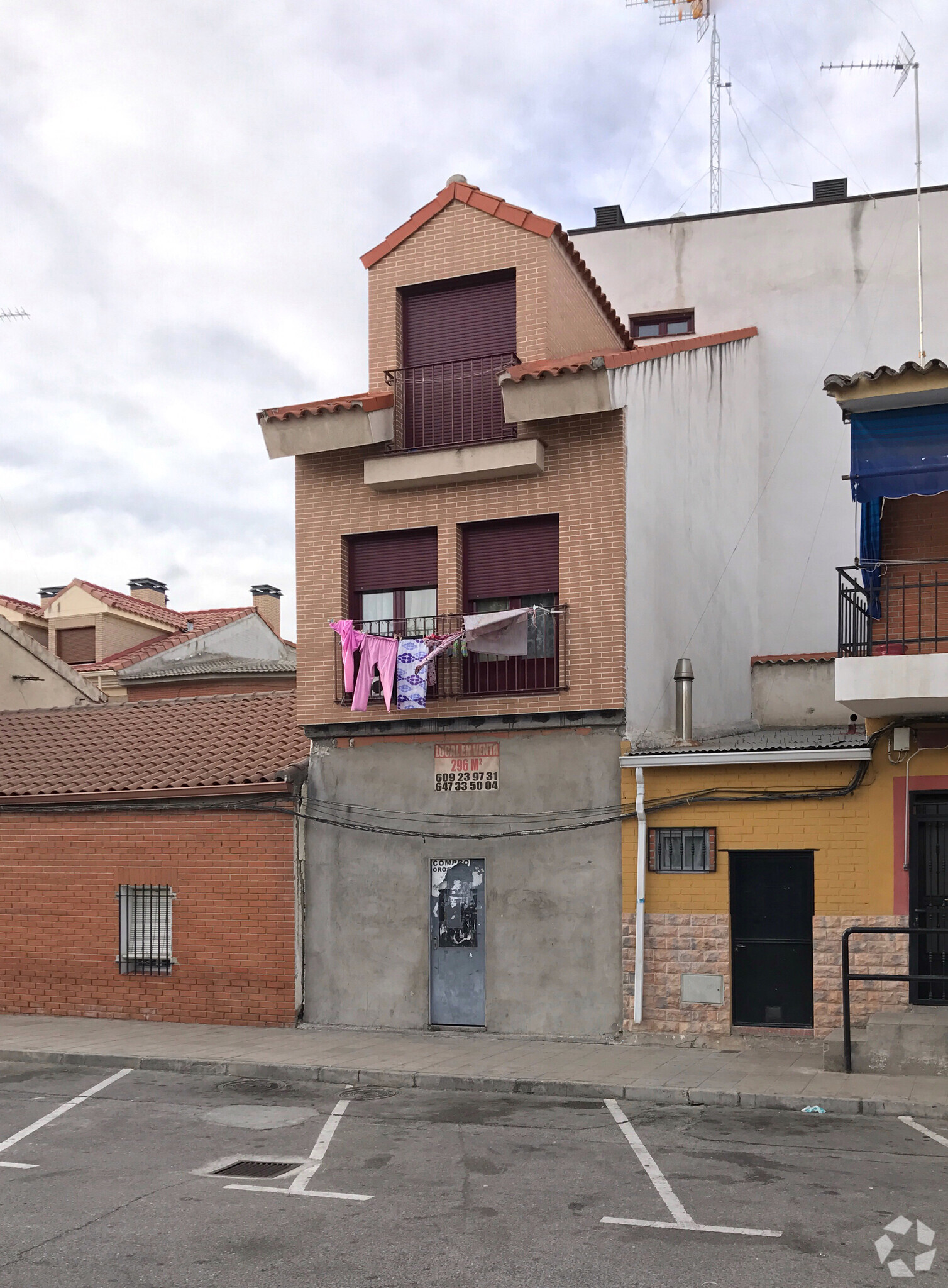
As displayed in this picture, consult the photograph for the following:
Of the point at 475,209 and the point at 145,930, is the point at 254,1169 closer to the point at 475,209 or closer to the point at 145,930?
the point at 145,930

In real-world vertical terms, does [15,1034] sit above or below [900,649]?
below

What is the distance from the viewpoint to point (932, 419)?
12352 mm

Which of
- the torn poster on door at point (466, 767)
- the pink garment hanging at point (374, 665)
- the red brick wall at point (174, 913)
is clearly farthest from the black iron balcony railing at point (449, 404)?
the red brick wall at point (174, 913)

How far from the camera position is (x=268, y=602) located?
41.5m

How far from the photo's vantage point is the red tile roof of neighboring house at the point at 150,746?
1664 centimetres

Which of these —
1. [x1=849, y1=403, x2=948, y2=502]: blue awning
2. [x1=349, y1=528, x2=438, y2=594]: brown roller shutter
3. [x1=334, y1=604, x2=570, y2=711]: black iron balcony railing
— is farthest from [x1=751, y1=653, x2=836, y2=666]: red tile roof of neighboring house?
[x1=849, y1=403, x2=948, y2=502]: blue awning

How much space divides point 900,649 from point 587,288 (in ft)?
24.0

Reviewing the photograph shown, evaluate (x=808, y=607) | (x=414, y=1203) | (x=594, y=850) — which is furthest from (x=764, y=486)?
(x=414, y=1203)

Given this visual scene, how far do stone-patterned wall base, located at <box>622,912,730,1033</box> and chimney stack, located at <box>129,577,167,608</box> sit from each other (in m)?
30.0

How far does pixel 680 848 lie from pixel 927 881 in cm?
260

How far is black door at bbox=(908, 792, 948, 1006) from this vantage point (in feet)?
43.6

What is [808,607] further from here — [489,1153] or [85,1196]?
[85,1196]

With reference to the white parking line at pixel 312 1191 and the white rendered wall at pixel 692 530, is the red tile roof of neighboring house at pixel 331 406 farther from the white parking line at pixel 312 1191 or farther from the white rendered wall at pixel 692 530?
the white parking line at pixel 312 1191

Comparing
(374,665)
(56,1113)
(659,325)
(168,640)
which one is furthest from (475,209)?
(168,640)
